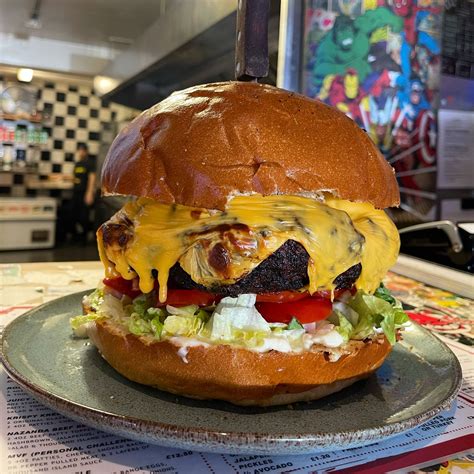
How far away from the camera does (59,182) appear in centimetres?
866

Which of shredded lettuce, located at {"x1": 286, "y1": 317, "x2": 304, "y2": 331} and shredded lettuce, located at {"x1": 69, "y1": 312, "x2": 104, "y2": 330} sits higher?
shredded lettuce, located at {"x1": 286, "y1": 317, "x2": 304, "y2": 331}

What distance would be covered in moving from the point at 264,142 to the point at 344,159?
189mm

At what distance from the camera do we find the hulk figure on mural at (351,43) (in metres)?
3.97

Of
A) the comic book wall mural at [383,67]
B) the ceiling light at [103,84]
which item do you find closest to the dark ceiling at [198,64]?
the comic book wall mural at [383,67]

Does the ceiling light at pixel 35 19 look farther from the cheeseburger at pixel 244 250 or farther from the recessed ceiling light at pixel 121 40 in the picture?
the cheeseburger at pixel 244 250

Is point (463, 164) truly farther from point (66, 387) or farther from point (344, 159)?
point (66, 387)

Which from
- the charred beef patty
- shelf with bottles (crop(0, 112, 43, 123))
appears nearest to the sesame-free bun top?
the charred beef patty

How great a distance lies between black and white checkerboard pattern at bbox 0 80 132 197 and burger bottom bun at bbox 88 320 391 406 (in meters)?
7.88

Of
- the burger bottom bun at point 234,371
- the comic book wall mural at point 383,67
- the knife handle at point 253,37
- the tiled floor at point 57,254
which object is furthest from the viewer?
the tiled floor at point 57,254

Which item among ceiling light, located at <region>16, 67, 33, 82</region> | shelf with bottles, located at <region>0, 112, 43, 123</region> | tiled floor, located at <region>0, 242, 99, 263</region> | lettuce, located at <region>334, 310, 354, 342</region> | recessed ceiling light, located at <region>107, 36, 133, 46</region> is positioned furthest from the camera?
shelf with bottles, located at <region>0, 112, 43, 123</region>

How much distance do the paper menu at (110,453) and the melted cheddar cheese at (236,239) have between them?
1.01 feet

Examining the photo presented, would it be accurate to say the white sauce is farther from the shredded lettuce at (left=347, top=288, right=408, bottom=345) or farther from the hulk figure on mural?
the hulk figure on mural

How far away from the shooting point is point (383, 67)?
4.03m

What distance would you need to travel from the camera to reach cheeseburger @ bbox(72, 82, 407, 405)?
1.03 metres
